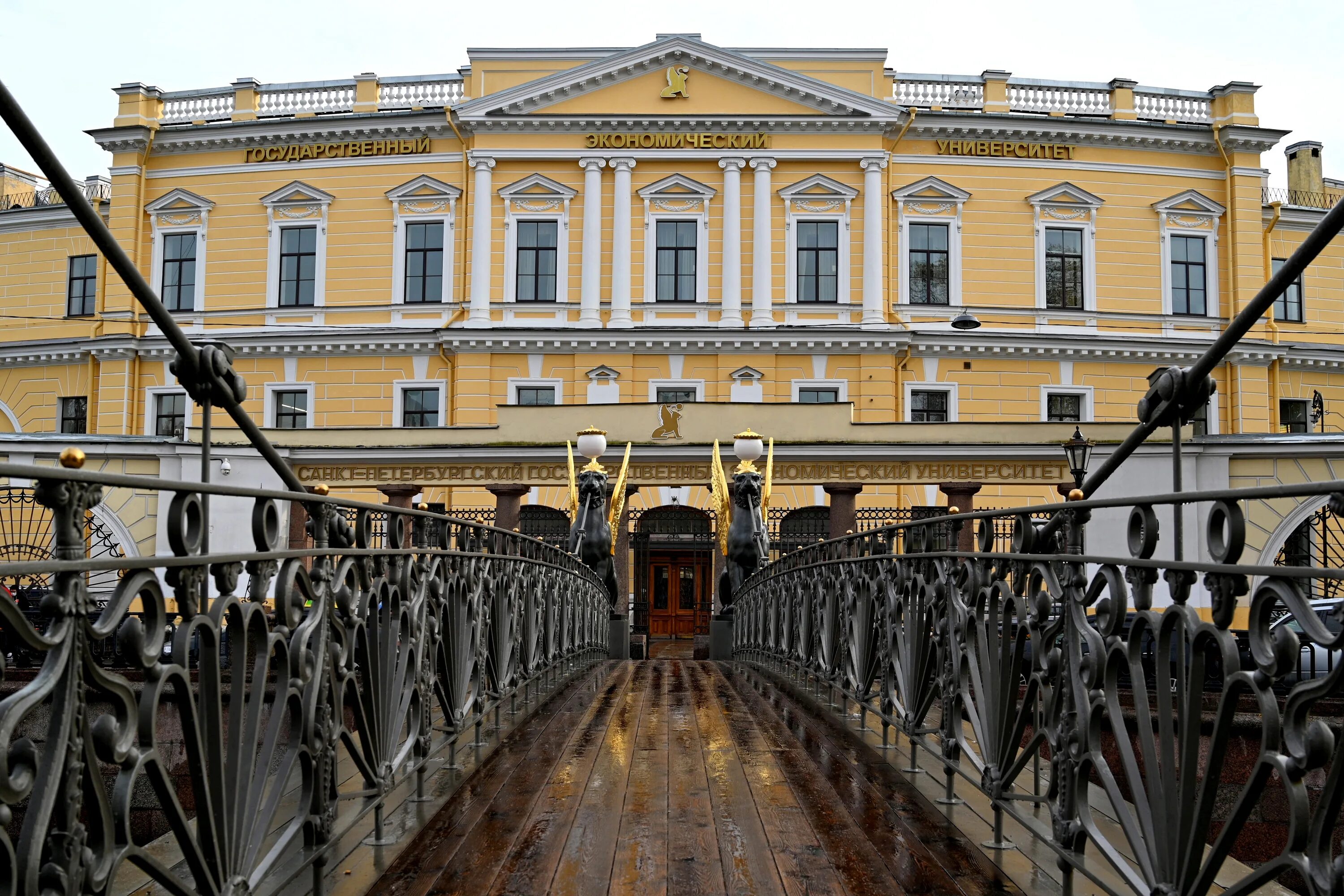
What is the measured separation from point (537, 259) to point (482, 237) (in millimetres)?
1515

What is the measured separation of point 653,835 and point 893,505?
23.8 meters

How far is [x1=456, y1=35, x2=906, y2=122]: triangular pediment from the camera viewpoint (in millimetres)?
28359

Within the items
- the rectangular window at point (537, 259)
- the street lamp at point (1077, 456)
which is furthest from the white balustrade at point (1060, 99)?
the street lamp at point (1077, 456)

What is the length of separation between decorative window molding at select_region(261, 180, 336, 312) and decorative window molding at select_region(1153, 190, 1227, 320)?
22.6 metres

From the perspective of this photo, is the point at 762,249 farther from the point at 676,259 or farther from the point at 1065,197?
the point at 1065,197

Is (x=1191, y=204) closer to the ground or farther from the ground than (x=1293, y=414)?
farther from the ground

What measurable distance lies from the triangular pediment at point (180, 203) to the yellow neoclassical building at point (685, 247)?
89 mm

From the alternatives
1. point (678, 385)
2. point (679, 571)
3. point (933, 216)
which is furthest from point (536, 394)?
point (933, 216)

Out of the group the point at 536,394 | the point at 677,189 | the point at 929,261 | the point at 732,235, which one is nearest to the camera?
the point at 536,394

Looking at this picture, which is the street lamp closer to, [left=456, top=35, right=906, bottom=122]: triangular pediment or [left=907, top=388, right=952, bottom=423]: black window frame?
[left=907, top=388, right=952, bottom=423]: black window frame

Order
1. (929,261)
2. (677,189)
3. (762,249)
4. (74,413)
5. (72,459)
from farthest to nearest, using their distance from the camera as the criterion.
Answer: (74,413), (929,261), (677,189), (762,249), (72,459)

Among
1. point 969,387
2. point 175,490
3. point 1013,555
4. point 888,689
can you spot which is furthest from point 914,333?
point 175,490

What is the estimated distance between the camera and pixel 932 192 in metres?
29.9

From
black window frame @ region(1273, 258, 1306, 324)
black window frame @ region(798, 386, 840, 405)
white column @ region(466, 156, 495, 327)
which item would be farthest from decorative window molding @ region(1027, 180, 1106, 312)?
white column @ region(466, 156, 495, 327)
